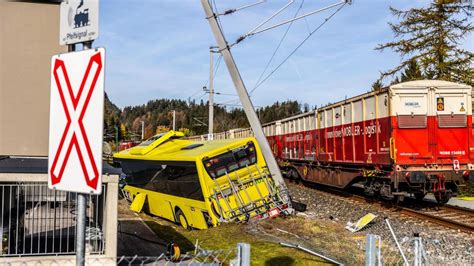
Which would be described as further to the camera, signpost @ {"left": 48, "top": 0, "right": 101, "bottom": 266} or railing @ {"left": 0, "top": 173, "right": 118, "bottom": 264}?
railing @ {"left": 0, "top": 173, "right": 118, "bottom": 264}

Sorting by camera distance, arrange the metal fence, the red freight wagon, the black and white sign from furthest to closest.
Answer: the red freight wagon → the metal fence → the black and white sign

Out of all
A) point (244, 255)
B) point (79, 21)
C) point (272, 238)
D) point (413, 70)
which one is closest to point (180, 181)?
point (272, 238)

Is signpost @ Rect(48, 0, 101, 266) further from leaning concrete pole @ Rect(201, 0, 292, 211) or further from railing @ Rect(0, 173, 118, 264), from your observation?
leaning concrete pole @ Rect(201, 0, 292, 211)

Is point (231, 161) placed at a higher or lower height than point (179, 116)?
lower

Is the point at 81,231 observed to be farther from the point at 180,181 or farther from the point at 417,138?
the point at 417,138

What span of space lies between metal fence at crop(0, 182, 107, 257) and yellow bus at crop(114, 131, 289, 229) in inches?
140

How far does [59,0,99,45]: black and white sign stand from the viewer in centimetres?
313

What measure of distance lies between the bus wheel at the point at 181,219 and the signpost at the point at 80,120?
9.84 metres

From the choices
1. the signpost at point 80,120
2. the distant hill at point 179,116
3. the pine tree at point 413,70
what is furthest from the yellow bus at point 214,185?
the distant hill at point 179,116

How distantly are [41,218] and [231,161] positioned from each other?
4824 mm

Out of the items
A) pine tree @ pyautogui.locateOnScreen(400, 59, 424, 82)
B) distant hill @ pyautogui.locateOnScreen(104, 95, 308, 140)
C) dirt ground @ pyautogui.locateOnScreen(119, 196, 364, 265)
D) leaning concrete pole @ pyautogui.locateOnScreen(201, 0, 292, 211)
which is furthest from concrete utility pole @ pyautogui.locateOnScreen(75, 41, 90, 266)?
distant hill @ pyautogui.locateOnScreen(104, 95, 308, 140)

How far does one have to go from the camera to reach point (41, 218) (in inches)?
344

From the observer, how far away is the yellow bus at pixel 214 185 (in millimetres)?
11711

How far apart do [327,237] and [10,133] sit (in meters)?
6.85
